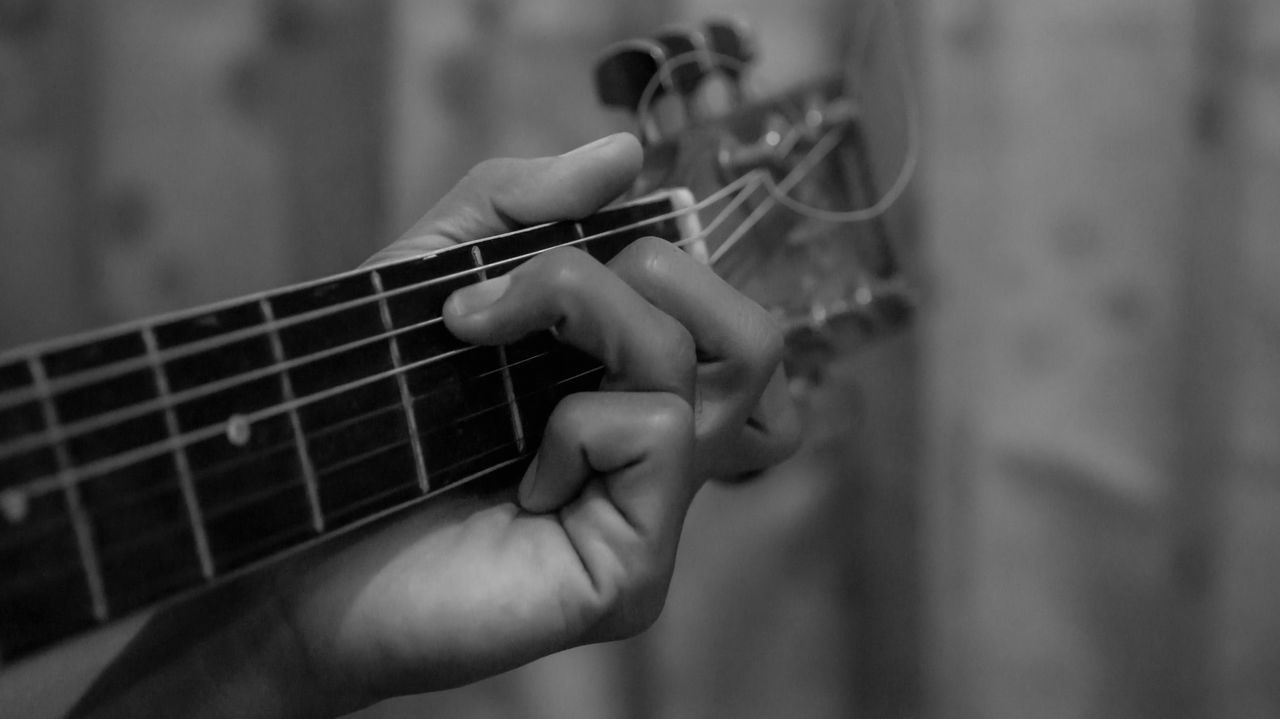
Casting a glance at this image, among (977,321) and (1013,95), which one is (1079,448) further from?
(1013,95)

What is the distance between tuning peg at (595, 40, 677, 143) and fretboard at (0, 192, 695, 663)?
0.61ft

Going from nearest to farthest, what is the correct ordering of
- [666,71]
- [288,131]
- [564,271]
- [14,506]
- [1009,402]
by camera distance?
[14,506] → [564,271] → [666,71] → [288,131] → [1009,402]

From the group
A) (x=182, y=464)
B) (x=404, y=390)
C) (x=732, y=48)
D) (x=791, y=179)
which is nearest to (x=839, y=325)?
(x=791, y=179)

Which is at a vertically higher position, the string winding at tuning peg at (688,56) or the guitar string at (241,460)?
the string winding at tuning peg at (688,56)

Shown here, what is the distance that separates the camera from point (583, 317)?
46 cm

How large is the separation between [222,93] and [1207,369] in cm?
102

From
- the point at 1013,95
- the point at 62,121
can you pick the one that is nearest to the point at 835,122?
the point at 1013,95

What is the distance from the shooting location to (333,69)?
0.72m

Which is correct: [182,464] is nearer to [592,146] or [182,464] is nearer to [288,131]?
[592,146]

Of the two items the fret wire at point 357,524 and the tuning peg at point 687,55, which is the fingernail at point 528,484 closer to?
the fret wire at point 357,524

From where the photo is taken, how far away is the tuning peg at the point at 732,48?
632 mm

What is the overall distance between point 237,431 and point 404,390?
79mm

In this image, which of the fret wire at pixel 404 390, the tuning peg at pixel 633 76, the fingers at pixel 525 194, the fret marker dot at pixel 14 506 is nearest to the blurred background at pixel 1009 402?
the tuning peg at pixel 633 76

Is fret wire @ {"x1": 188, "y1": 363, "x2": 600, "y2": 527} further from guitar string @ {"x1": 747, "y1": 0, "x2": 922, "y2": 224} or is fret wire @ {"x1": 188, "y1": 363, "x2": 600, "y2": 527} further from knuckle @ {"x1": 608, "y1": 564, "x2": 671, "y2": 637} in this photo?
guitar string @ {"x1": 747, "y1": 0, "x2": 922, "y2": 224}
